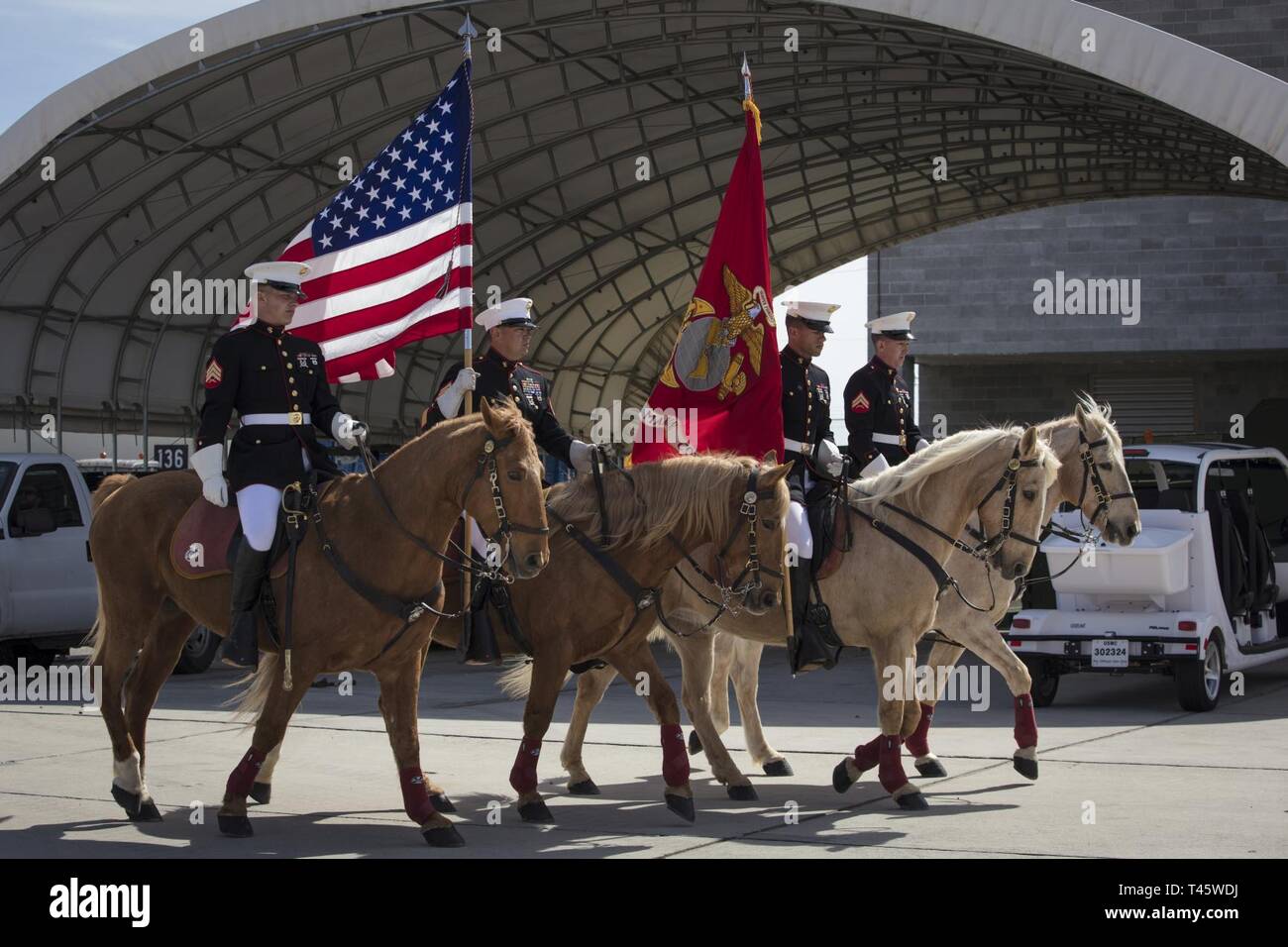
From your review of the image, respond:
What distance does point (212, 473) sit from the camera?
739 centimetres

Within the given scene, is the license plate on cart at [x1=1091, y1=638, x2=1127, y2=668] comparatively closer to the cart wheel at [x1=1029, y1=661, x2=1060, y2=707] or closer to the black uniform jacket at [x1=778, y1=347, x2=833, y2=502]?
the cart wheel at [x1=1029, y1=661, x2=1060, y2=707]

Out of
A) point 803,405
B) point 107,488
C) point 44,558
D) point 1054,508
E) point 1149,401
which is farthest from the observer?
point 1149,401

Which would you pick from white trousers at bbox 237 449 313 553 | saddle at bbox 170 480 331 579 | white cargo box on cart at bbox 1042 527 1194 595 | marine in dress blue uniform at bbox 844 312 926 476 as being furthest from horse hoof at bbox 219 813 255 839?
white cargo box on cart at bbox 1042 527 1194 595

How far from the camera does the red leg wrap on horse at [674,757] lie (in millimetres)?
7586

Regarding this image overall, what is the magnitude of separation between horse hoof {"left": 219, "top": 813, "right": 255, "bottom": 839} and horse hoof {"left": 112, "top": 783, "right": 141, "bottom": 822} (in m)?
0.77

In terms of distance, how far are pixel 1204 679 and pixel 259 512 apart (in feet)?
25.2

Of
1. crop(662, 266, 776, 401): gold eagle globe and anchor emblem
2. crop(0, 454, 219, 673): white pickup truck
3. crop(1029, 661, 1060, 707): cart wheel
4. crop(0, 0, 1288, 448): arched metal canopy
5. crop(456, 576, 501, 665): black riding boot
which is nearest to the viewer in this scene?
crop(456, 576, 501, 665): black riding boot

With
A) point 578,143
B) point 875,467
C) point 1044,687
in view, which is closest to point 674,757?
point 875,467

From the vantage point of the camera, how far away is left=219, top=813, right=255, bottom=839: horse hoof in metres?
7.05

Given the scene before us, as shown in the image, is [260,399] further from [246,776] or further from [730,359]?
[730,359]

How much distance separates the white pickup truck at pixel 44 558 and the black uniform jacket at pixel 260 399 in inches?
274

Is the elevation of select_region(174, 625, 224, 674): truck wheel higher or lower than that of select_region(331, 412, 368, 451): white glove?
lower

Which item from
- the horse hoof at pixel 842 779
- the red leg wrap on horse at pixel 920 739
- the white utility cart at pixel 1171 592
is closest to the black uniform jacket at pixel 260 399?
the horse hoof at pixel 842 779

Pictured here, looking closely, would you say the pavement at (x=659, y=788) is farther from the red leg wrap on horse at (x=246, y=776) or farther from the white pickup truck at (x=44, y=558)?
the white pickup truck at (x=44, y=558)
